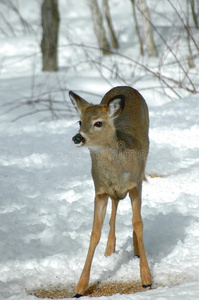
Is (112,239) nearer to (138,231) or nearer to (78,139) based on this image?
(138,231)

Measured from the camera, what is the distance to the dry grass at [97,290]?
183 inches

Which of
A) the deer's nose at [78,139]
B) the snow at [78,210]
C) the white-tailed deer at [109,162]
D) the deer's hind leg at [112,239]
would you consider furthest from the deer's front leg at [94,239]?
the deer's nose at [78,139]

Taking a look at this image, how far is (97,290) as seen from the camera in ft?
15.5

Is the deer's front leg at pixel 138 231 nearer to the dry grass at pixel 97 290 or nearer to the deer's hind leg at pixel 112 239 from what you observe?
the dry grass at pixel 97 290

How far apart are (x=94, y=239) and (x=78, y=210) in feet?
4.74

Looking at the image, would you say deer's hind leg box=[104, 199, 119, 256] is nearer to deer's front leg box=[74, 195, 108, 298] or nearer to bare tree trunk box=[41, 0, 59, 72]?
deer's front leg box=[74, 195, 108, 298]

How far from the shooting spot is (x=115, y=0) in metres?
31.1

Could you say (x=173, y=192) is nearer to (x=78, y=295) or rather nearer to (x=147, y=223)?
(x=147, y=223)

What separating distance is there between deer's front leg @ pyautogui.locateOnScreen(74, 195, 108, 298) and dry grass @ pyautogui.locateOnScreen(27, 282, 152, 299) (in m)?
0.09

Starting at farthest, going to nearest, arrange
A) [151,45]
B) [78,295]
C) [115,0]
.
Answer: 1. [115,0]
2. [151,45]
3. [78,295]

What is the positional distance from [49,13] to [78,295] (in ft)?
41.3

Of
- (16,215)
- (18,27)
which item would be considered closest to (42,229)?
(16,215)

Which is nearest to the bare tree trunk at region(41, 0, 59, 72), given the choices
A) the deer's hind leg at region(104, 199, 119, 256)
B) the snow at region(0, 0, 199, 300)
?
the snow at region(0, 0, 199, 300)

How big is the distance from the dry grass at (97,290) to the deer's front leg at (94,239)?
0.09 m
